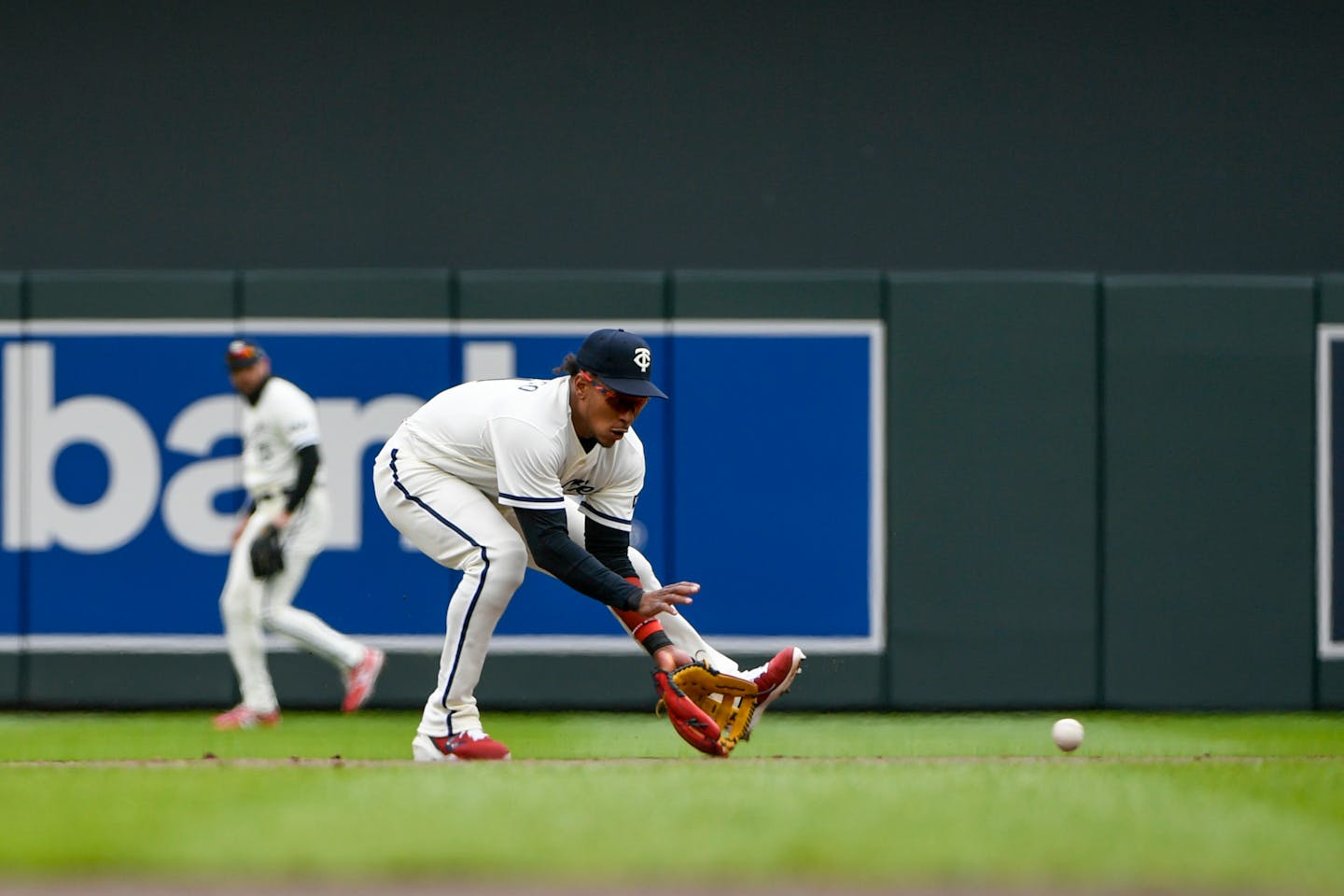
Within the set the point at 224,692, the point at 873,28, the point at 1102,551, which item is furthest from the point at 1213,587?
the point at 224,692

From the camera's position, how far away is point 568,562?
221 inches

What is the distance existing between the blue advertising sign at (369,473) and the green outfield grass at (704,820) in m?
2.77

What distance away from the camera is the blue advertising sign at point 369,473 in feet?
29.0

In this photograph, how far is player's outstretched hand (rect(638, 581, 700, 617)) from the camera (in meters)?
5.23

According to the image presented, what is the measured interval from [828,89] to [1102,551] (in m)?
3.12

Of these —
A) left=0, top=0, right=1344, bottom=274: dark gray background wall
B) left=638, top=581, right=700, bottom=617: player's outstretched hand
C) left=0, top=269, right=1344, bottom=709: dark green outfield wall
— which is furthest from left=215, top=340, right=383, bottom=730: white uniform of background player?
left=638, top=581, right=700, bottom=617: player's outstretched hand

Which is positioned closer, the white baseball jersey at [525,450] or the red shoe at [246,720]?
the white baseball jersey at [525,450]

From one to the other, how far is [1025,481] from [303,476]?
3.58 meters

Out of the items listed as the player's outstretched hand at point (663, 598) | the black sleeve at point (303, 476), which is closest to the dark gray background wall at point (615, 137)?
the black sleeve at point (303, 476)

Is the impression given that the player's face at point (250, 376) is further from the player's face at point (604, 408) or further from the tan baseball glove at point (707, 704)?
the tan baseball glove at point (707, 704)

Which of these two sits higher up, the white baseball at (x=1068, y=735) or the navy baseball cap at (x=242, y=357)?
the navy baseball cap at (x=242, y=357)

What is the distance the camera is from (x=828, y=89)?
33.0ft

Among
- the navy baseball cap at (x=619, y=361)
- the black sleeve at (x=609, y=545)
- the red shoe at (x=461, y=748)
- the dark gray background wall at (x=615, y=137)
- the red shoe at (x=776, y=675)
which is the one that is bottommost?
the red shoe at (x=461, y=748)

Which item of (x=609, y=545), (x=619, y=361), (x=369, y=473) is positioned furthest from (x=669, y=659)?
(x=369, y=473)
